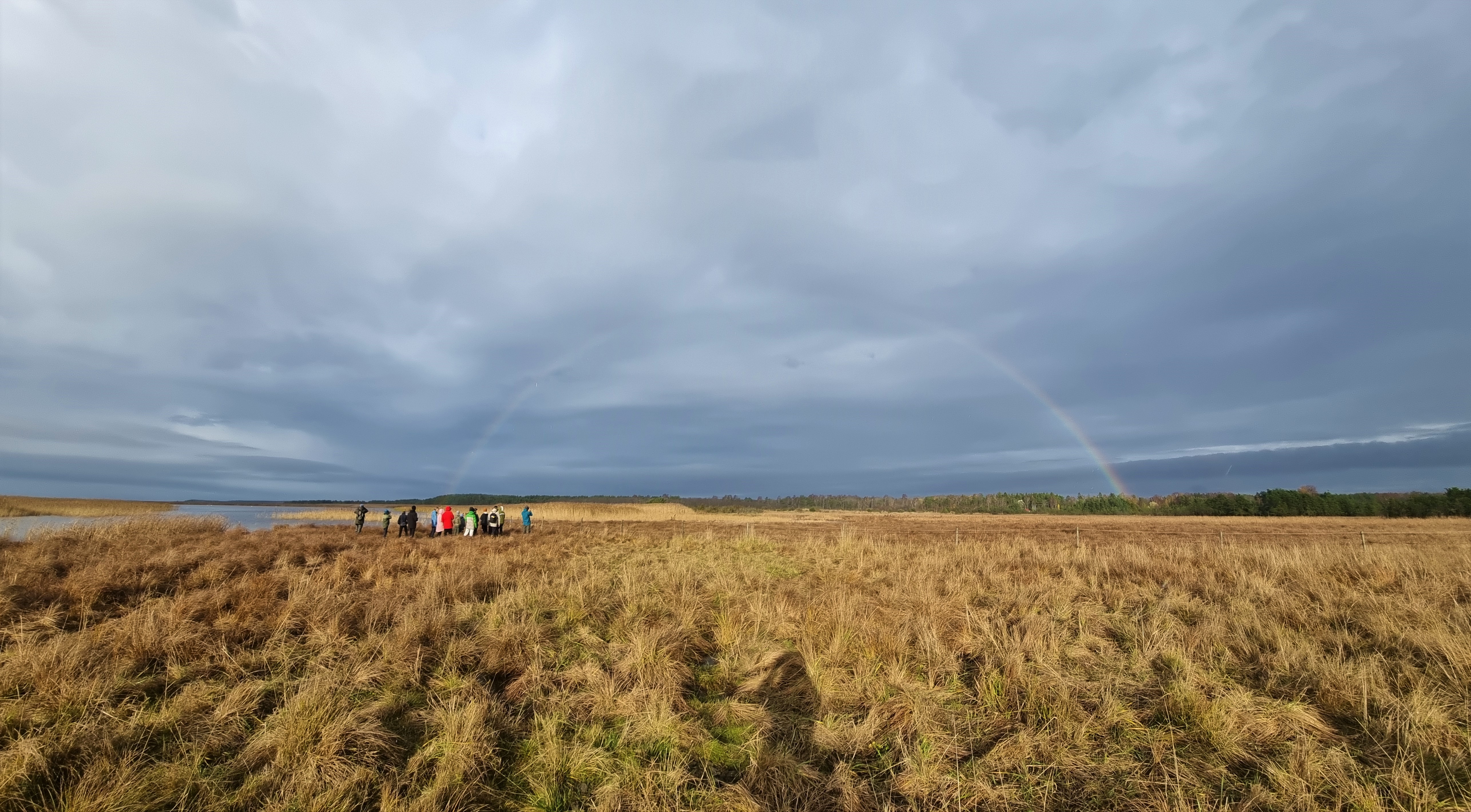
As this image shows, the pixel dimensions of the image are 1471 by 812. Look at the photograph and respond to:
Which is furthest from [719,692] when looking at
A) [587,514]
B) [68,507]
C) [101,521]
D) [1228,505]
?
[1228,505]

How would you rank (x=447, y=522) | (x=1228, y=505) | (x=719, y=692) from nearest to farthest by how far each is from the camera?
(x=719, y=692) → (x=447, y=522) → (x=1228, y=505)

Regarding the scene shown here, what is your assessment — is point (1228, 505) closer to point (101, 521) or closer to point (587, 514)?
point (587, 514)

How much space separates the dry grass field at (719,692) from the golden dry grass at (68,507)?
4760 cm

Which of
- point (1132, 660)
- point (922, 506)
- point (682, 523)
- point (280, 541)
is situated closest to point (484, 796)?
point (1132, 660)

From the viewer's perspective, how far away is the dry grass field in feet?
15.3

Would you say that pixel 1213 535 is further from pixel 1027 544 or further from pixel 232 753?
pixel 232 753

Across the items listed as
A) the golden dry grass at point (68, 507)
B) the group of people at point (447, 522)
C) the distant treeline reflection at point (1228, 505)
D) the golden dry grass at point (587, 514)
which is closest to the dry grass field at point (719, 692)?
the group of people at point (447, 522)

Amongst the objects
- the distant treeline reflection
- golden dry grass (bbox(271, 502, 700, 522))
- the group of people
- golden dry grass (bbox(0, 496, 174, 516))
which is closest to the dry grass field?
the group of people

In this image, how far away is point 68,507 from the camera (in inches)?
2520

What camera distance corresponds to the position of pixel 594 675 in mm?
6680

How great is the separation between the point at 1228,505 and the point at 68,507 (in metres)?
160

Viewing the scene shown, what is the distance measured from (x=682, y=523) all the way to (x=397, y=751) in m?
43.7

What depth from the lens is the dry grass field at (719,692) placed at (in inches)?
183

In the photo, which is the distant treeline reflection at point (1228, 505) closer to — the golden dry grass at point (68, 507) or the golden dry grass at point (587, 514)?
the golden dry grass at point (587, 514)
